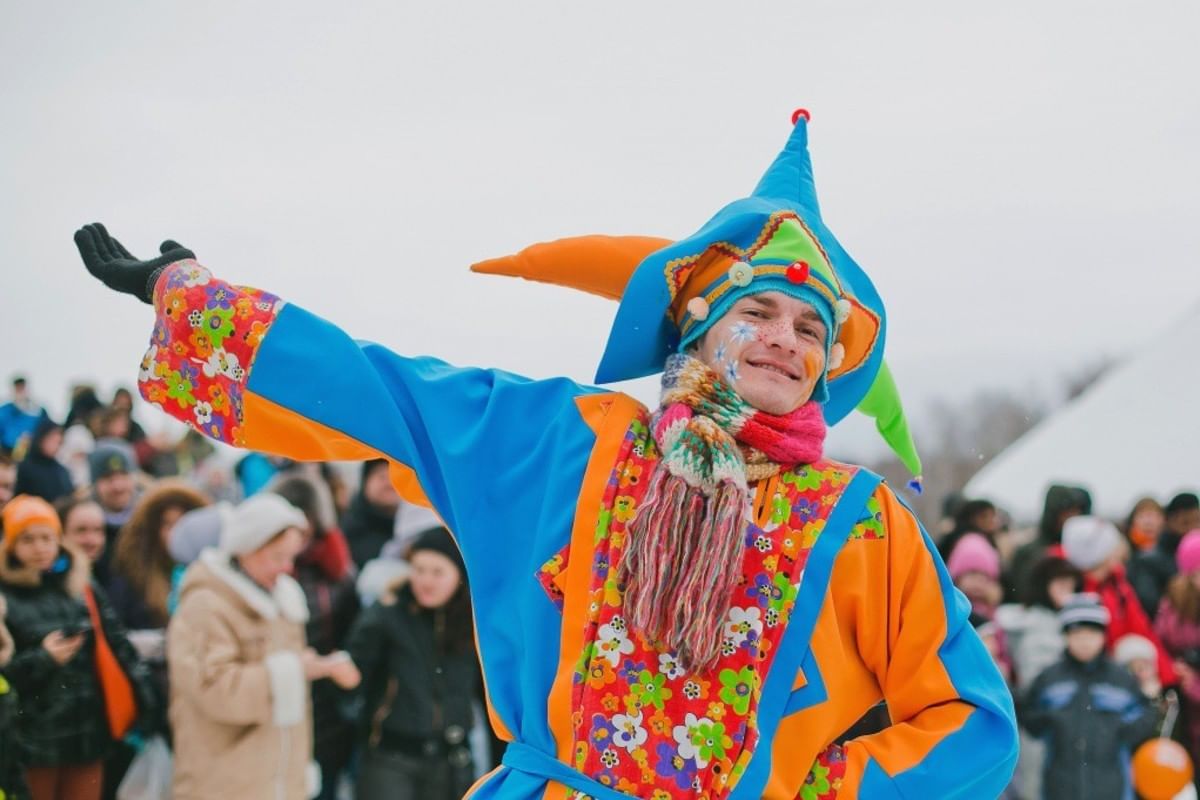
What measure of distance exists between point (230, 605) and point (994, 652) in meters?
2.63

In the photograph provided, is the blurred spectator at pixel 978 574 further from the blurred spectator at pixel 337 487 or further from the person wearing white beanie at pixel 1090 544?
the blurred spectator at pixel 337 487

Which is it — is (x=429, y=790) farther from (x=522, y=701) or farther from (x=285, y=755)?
(x=522, y=701)

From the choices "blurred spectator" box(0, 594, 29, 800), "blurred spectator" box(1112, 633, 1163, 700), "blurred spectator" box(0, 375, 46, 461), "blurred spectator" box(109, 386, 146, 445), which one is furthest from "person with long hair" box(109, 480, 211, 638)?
"blurred spectator" box(1112, 633, 1163, 700)

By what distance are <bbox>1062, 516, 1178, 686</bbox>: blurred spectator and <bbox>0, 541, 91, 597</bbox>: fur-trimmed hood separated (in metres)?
3.51

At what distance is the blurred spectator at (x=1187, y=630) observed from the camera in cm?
552

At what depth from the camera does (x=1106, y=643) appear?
517 centimetres

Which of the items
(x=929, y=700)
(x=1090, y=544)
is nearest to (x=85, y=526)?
(x=929, y=700)

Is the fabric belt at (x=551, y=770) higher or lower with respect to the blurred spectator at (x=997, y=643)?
higher

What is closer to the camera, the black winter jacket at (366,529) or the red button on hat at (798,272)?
the red button on hat at (798,272)

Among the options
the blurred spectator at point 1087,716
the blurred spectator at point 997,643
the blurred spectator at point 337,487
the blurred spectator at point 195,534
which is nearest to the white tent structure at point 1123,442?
the blurred spectator at point 997,643

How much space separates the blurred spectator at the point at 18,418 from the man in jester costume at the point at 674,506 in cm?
464

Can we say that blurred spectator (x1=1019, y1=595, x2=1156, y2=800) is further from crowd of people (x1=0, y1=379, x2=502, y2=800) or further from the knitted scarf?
the knitted scarf

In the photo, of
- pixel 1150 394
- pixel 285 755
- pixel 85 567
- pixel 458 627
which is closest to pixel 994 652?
pixel 458 627

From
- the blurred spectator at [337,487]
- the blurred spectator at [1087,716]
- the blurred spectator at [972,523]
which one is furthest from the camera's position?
the blurred spectator at [337,487]
